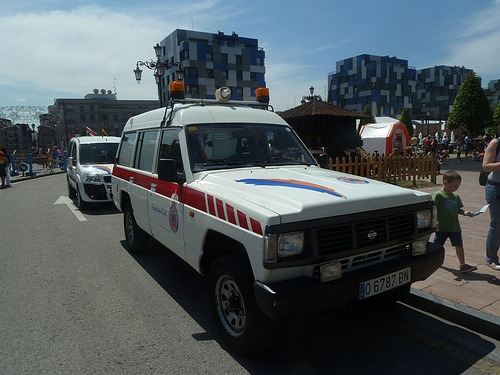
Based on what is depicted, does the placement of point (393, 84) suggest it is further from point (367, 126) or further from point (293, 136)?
point (293, 136)

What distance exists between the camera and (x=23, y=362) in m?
3.12

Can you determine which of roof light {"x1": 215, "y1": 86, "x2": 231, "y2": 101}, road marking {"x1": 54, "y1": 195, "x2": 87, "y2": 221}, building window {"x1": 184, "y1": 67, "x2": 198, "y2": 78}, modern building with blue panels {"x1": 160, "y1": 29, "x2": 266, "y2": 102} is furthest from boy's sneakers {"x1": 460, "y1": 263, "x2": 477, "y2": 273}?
building window {"x1": 184, "y1": 67, "x2": 198, "y2": 78}

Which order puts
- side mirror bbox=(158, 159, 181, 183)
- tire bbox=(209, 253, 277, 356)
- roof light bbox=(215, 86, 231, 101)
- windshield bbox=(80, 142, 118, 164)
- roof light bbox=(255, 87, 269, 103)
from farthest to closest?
1. windshield bbox=(80, 142, 118, 164)
2. roof light bbox=(255, 87, 269, 103)
3. roof light bbox=(215, 86, 231, 101)
4. side mirror bbox=(158, 159, 181, 183)
5. tire bbox=(209, 253, 277, 356)

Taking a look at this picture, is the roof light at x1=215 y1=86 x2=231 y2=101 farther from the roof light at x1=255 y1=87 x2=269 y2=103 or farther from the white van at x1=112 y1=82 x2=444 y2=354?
the roof light at x1=255 y1=87 x2=269 y2=103

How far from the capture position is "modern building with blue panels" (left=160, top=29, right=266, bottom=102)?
7188cm

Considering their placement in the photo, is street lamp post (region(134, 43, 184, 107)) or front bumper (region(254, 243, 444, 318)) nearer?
front bumper (region(254, 243, 444, 318))

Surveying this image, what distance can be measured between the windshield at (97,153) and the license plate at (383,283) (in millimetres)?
9431

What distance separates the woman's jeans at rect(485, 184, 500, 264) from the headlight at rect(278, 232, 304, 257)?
10.3 feet

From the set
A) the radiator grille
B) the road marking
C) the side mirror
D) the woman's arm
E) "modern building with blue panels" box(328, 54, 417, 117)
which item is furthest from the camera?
"modern building with blue panels" box(328, 54, 417, 117)

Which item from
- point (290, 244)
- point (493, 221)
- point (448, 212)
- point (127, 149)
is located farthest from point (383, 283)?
point (127, 149)

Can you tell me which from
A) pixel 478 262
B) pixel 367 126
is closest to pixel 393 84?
pixel 367 126

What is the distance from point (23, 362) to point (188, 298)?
1724mm

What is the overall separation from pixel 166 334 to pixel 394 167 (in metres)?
11.4

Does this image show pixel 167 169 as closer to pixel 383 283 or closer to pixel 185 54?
pixel 383 283
